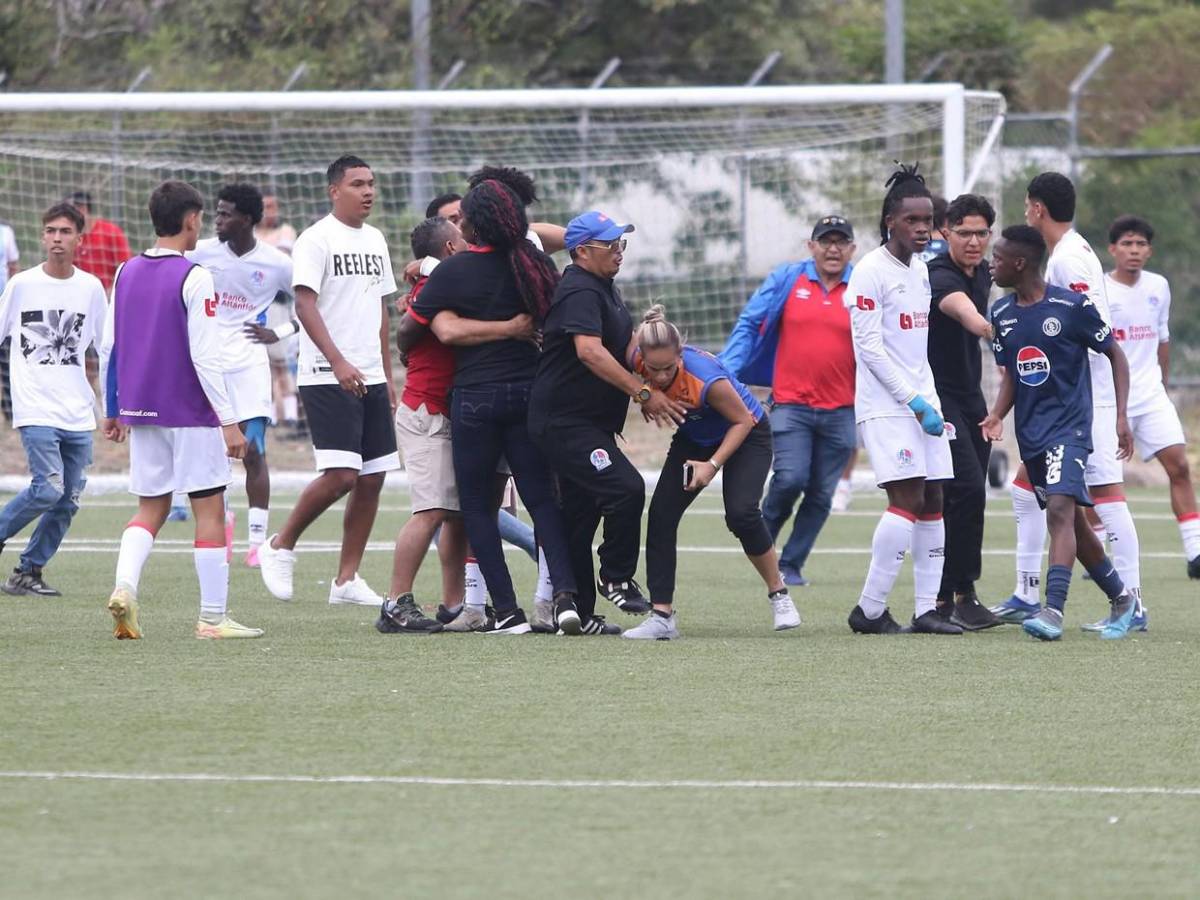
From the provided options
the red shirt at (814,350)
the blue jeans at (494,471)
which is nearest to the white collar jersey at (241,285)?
the red shirt at (814,350)

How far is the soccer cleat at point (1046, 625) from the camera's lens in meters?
9.03

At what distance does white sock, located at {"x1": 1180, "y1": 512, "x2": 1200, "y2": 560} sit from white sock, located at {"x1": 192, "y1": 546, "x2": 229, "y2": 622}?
567cm

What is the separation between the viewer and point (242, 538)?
569 inches

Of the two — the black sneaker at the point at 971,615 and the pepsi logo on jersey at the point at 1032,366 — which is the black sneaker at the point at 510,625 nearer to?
the black sneaker at the point at 971,615

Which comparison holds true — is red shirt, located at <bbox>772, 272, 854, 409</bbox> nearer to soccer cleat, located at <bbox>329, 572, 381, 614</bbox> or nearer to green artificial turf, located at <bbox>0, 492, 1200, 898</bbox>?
green artificial turf, located at <bbox>0, 492, 1200, 898</bbox>

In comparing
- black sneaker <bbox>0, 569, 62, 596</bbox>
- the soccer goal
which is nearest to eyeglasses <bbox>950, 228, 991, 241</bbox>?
Answer: black sneaker <bbox>0, 569, 62, 596</bbox>

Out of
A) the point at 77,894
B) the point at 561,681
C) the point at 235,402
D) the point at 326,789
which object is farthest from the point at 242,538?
the point at 77,894

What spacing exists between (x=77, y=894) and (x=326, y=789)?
1164 millimetres

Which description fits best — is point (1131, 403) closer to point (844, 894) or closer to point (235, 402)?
point (235, 402)

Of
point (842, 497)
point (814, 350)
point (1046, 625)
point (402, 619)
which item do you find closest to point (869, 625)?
point (1046, 625)

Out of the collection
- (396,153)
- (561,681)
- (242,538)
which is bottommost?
(242,538)

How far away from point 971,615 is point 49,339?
15.8 ft

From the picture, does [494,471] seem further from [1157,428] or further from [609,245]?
[1157,428]

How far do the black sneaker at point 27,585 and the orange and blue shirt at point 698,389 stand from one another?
144 inches
